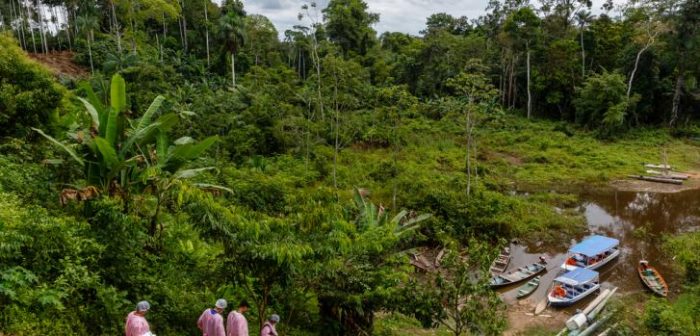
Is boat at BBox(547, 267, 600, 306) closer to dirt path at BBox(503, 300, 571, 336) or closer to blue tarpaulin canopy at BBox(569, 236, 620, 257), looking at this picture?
dirt path at BBox(503, 300, 571, 336)

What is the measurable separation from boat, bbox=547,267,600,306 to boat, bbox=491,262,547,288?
101cm

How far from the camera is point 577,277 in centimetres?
1377

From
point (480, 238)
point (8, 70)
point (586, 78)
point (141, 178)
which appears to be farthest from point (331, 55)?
point (586, 78)

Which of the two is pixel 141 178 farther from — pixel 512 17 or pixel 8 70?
pixel 512 17

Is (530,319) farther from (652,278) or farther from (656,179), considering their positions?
(656,179)

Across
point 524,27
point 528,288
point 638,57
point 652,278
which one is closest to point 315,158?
point 528,288

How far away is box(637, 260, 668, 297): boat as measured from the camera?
13.5m

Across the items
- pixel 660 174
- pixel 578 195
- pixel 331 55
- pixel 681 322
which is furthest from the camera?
pixel 660 174

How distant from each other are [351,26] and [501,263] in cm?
Answer: 3419

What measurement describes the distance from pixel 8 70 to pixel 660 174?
92.4 feet

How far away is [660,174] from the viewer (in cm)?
2538

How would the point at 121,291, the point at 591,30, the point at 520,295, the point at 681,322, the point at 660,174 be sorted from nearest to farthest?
1. the point at 121,291
2. the point at 681,322
3. the point at 520,295
4. the point at 660,174
5. the point at 591,30

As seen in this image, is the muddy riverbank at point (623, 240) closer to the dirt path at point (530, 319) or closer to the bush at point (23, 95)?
the dirt path at point (530, 319)

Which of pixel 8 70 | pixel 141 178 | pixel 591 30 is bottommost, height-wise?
pixel 141 178
